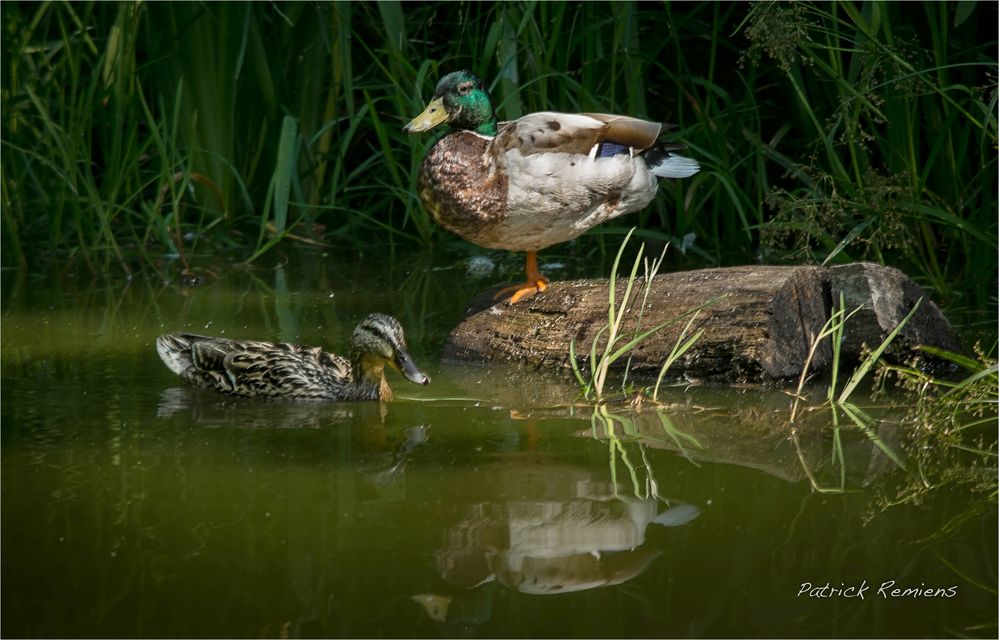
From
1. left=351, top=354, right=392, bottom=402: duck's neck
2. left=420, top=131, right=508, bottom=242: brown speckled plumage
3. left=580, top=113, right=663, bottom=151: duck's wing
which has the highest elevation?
left=580, top=113, right=663, bottom=151: duck's wing

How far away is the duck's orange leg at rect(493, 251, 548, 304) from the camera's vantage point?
19.0 feet

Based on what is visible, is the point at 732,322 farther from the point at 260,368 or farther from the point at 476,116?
the point at 260,368

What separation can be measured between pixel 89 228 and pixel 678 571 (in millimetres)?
4886

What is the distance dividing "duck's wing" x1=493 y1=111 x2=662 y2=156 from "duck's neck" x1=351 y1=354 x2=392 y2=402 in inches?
43.8

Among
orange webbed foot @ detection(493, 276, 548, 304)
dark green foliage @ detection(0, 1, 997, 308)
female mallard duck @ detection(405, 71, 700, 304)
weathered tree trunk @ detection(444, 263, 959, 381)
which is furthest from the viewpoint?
dark green foliage @ detection(0, 1, 997, 308)

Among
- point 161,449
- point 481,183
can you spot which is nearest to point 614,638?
point 161,449

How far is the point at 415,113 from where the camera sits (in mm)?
7379

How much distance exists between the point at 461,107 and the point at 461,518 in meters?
2.61

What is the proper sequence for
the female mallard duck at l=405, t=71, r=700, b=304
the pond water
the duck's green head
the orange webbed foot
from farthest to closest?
the duck's green head
the orange webbed foot
the female mallard duck at l=405, t=71, r=700, b=304
the pond water

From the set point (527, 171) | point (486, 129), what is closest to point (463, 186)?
point (527, 171)

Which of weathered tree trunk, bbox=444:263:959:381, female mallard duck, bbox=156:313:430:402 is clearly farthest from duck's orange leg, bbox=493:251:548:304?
female mallard duck, bbox=156:313:430:402

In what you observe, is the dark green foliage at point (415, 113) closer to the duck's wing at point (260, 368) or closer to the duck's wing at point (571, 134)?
the duck's wing at point (571, 134)

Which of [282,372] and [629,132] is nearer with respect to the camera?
[282,372]

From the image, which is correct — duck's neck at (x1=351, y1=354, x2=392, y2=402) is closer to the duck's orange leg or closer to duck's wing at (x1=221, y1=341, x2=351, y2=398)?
duck's wing at (x1=221, y1=341, x2=351, y2=398)
